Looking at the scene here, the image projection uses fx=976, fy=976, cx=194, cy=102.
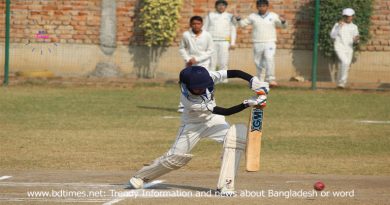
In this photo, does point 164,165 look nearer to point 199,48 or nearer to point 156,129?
point 156,129

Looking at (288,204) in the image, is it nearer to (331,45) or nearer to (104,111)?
(104,111)

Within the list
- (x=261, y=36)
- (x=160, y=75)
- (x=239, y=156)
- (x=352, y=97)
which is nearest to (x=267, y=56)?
(x=261, y=36)

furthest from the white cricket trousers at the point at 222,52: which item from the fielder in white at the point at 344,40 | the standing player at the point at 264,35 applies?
the fielder in white at the point at 344,40

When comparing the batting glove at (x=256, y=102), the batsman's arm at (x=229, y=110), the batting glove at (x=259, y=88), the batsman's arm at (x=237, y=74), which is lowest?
the batsman's arm at (x=229, y=110)

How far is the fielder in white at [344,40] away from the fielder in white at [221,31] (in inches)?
106

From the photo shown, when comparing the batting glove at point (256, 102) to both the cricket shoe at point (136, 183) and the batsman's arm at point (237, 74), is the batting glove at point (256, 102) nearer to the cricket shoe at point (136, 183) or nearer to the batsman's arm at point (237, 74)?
the batsman's arm at point (237, 74)

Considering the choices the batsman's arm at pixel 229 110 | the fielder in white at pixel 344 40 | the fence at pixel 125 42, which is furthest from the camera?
the fence at pixel 125 42

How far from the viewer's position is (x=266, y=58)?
23609mm

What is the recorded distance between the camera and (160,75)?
26.4 m

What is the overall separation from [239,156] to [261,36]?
42.7 ft

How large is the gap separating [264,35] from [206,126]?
41.5 ft

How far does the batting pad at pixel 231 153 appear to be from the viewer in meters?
10.9

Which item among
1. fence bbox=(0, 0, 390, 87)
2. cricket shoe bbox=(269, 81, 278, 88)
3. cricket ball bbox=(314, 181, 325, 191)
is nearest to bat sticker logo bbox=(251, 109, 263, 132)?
cricket ball bbox=(314, 181, 325, 191)

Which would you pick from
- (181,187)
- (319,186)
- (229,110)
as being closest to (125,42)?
(181,187)
